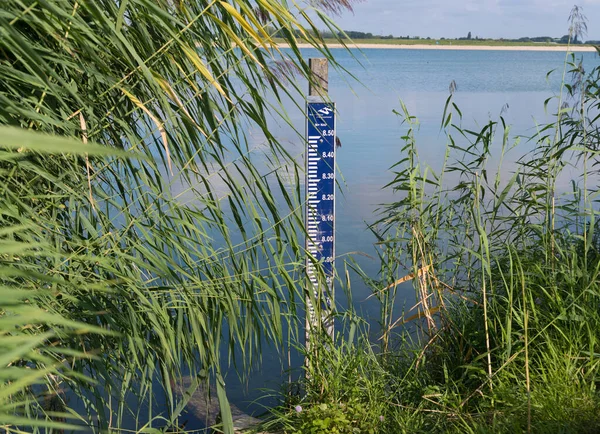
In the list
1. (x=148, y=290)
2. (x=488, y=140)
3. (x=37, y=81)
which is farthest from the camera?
(x=488, y=140)

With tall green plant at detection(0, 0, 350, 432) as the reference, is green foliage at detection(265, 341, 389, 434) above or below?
below

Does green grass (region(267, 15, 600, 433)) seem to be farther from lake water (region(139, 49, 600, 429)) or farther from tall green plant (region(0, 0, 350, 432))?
tall green plant (region(0, 0, 350, 432))

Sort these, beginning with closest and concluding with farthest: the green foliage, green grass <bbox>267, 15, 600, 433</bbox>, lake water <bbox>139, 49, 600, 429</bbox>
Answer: green grass <bbox>267, 15, 600, 433</bbox> → the green foliage → lake water <bbox>139, 49, 600, 429</bbox>

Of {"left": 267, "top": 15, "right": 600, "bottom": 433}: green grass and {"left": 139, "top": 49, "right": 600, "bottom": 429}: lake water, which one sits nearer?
{"left": 267, "top": 15, "right": 600, "bottom": 433}: green grass

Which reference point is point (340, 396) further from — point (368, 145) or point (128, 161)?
point (368, 145)

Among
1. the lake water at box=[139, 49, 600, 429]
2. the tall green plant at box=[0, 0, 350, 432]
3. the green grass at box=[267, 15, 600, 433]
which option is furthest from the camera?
the lake water at box=[139, 49, 600, 429]

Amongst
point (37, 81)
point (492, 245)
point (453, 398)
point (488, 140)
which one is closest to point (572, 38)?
point (488, 140)

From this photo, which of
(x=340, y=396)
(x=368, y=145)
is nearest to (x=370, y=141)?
(x=368, y=145)

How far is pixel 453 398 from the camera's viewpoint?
2564mm

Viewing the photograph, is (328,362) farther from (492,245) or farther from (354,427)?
(492,245)

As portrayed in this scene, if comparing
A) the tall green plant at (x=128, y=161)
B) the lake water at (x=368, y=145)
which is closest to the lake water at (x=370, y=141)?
the lake water at (x=368, y=145)

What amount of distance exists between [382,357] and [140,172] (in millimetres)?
1649

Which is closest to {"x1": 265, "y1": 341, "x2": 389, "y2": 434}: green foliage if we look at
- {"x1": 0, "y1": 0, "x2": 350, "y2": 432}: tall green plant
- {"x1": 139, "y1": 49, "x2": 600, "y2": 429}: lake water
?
{"x1": 139, "y1": 49, "x2": 600, "y2": 429}: lake water

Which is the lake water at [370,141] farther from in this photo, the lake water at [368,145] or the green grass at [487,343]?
the green grass at [487,343]
